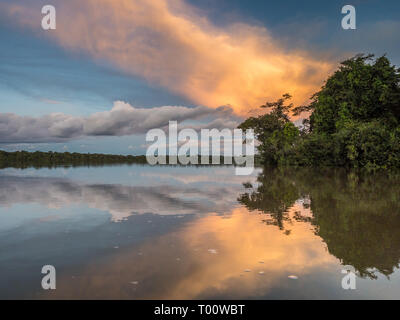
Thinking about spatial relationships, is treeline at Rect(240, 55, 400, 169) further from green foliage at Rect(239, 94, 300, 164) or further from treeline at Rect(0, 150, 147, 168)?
treeline at Rect(0, 150, 147, 168)

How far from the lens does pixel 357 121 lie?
2883 cm

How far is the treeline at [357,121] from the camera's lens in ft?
82.3

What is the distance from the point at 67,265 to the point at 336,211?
655 centimetres

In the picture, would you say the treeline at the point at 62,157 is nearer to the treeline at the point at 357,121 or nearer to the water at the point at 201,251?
the treeline at the point at 357,121

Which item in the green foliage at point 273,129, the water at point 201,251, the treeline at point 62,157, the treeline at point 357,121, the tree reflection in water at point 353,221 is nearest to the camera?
the water at point 201,251

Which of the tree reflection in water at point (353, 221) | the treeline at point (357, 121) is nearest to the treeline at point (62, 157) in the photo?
the treeline at point (357, 121)

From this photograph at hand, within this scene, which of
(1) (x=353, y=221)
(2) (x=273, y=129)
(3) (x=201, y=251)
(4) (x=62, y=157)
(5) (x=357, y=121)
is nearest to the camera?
(3) (x=201, y=251)

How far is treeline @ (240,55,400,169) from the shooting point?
25.1 metres

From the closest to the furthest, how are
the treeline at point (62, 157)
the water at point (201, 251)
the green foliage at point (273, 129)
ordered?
the water at point (201, 251)
the green foliage at point (273, 129)
the treeline at point (62, 157)

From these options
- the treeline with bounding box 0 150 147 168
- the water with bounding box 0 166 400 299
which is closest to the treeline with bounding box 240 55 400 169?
the water with bounding box 0 166 400 299

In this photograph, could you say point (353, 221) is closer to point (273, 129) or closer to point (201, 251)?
point (201, 251)

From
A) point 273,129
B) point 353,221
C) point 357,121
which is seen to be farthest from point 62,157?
point 353,221
